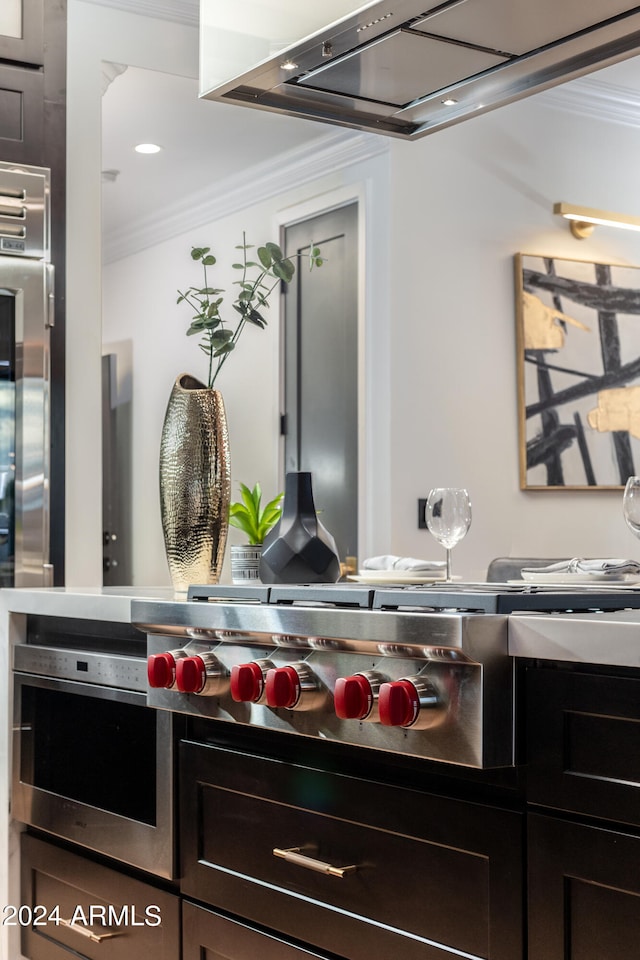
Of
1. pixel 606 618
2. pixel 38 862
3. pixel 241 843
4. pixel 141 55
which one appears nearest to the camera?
pixel 606 618

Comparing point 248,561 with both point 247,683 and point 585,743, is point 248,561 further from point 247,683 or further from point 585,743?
point 585,743

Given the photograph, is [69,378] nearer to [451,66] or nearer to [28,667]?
[28,667]

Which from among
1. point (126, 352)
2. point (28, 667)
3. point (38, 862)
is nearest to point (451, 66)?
point (28, 667)

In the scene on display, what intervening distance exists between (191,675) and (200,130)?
3.51m

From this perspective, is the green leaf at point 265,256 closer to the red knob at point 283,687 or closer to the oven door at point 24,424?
the oven door at point 24,424

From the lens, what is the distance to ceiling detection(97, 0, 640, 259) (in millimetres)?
4355

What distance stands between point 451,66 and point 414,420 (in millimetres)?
2478

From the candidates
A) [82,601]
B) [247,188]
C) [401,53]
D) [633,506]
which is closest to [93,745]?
[82,601]

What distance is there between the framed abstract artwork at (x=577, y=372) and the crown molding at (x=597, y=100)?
61 centimetres

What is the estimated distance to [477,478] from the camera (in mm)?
4340

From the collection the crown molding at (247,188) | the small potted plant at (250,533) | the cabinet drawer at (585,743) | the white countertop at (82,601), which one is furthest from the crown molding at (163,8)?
the cabinet drawer at (585,743)

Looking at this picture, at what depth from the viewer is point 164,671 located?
1.70 metres

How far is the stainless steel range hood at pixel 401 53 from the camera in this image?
5.30 ft

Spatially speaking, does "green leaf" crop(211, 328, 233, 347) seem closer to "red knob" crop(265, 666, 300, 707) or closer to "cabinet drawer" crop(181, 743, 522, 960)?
"cabinet drawer" crop(181, 743, 522, 960)
